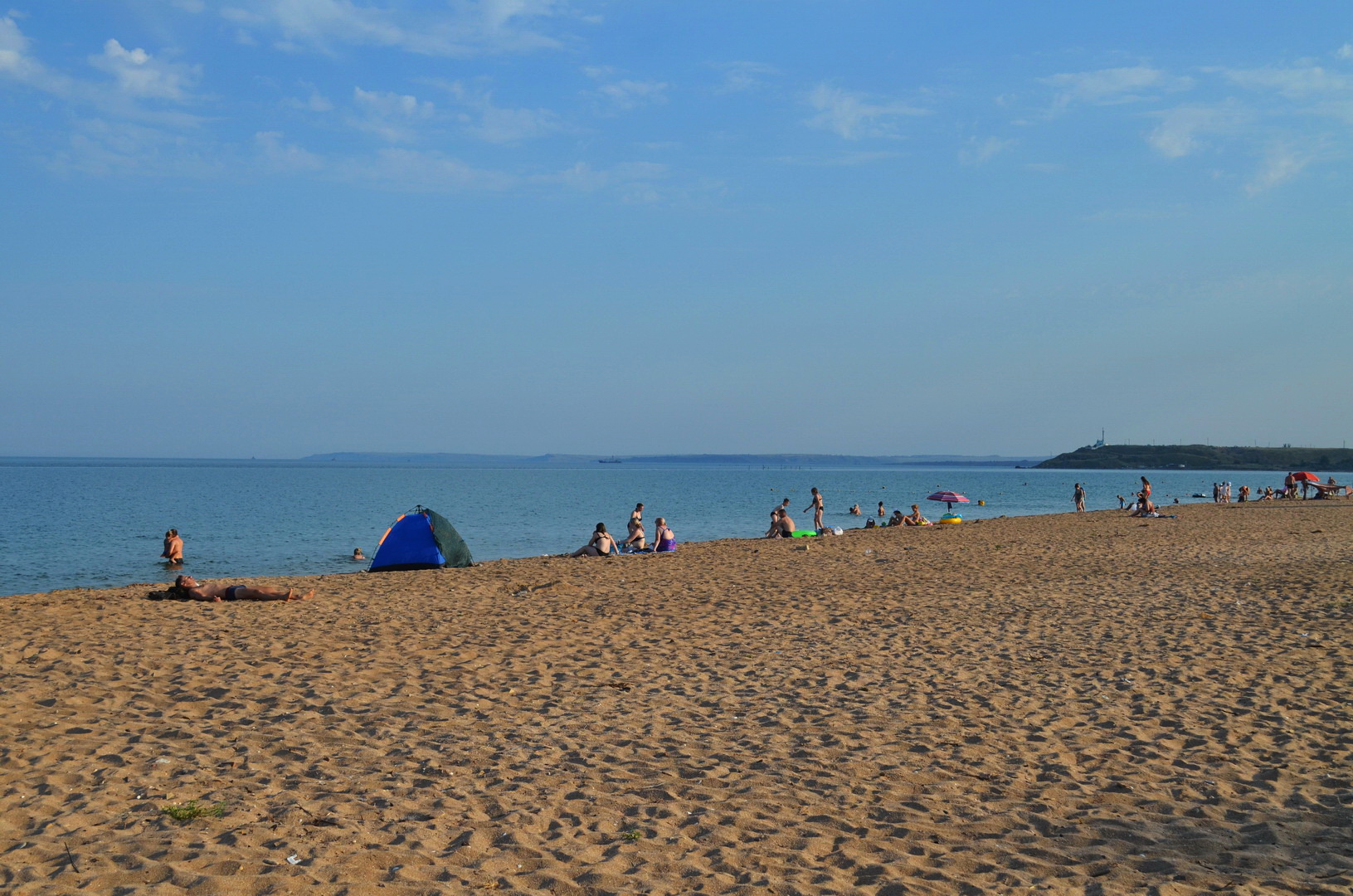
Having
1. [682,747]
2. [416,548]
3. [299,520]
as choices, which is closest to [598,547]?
[416,548]

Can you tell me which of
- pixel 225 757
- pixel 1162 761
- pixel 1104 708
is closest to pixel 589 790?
pixel 225 757

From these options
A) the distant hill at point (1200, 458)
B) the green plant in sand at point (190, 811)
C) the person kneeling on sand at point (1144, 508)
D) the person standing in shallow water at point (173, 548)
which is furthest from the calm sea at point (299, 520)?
the distant hill at point (1200, 458)

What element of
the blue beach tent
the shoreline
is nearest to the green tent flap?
the blue beach tent

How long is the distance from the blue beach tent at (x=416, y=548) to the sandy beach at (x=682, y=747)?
609 cm

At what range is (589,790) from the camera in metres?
6.23

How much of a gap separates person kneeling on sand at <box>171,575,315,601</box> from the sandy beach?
0.53m

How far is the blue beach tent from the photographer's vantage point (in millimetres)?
20416

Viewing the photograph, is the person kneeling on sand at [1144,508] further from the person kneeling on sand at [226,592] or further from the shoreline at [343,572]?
the person kneeling on sand at [226,592]

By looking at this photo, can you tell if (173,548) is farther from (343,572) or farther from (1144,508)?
(1144,508)

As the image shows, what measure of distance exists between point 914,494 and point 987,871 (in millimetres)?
82307

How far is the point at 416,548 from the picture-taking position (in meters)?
20.5

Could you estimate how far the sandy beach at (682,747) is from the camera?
16.6ft

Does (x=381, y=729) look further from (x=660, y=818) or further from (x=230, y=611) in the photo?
(x=230, y=611)

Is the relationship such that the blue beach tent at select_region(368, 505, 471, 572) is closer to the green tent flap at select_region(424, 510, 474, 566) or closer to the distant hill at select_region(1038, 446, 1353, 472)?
the green tent flap at select_region(424, 510, 474, 566)
